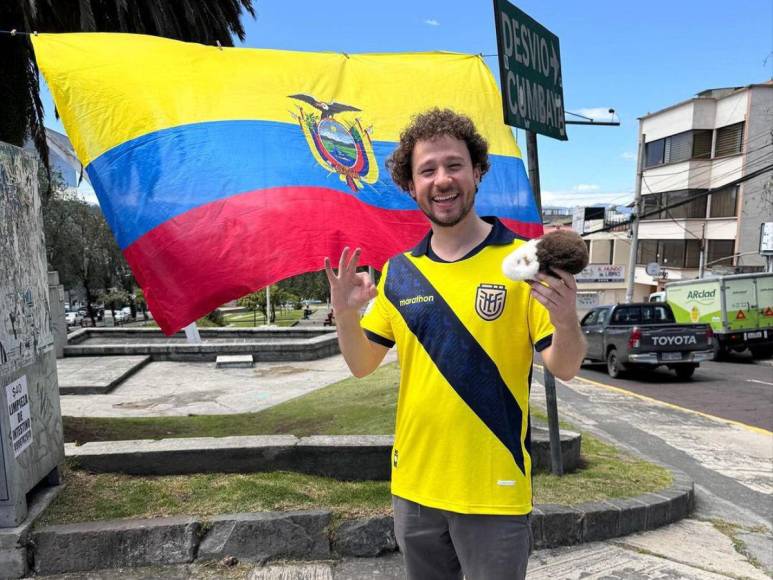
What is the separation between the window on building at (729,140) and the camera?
2739 centimetres

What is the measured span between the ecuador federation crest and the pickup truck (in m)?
9.71

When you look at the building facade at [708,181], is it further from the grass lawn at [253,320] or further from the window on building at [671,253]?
the grass lawn at [253,320]

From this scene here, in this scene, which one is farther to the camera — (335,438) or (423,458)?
(335,438)

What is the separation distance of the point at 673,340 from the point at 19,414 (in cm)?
1234

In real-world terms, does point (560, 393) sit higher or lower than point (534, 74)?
lower

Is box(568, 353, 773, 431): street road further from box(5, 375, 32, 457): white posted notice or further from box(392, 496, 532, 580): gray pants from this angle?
box(5, 375, 32, 457): white posted notice

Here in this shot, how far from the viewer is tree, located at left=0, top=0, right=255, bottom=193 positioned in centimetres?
591

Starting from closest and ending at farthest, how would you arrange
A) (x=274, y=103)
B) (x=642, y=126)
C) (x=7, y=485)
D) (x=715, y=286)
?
1. (x=7, y=485)
2. (x=274, y=103)
3. (x=715, y=286)
4. (x=642, y=126)

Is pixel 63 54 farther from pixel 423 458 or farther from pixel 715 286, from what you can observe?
pixel 715 286

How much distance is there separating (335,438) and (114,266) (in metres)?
38.8

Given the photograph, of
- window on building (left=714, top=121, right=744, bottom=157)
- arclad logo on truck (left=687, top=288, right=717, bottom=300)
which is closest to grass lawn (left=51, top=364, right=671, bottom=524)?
arclad logo on truck (left=687, top=288, right=717, bottom=300)

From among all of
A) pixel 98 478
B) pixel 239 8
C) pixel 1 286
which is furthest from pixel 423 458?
pixel 239 8

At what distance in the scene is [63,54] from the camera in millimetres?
3656

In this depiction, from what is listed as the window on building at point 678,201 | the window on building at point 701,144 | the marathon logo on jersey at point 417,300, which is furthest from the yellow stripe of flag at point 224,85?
the window on building at point 701,144
